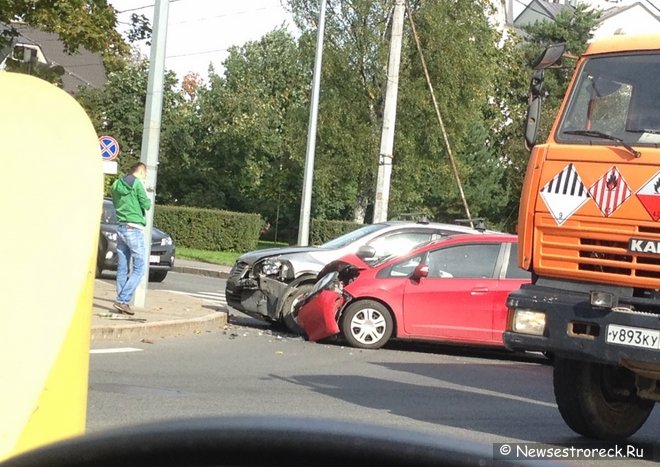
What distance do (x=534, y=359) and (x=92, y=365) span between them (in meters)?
6.13

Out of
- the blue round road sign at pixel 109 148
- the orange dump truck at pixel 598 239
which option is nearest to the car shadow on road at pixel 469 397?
the orange dump truck at pixel 598 239

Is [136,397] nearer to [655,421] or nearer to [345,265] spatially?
[655,421]

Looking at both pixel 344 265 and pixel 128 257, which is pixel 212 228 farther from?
pixel 344 265

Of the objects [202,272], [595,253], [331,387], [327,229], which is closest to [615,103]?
[595,253]

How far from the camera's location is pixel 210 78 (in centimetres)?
6016

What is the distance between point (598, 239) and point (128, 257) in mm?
7904

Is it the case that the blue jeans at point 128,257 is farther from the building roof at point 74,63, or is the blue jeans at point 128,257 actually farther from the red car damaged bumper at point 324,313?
the building roof at point 74,63

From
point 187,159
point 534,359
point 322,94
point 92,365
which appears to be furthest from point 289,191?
point 92,365

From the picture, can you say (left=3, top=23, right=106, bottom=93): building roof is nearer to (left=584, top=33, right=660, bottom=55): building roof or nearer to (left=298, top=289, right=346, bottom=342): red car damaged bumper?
(left=298, top=289, right=346, bottom=342): red car damaged bumper

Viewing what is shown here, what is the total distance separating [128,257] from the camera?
14883 mm

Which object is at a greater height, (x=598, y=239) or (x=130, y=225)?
(x=598, y=239)

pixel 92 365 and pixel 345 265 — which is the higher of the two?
pixel 345 265

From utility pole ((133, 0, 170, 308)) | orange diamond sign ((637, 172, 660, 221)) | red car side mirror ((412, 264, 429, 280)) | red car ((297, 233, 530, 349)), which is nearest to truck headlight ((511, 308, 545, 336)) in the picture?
orange diamond sign ((637, 172, 660, 221))

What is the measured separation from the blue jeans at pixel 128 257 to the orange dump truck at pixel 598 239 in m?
6.89
